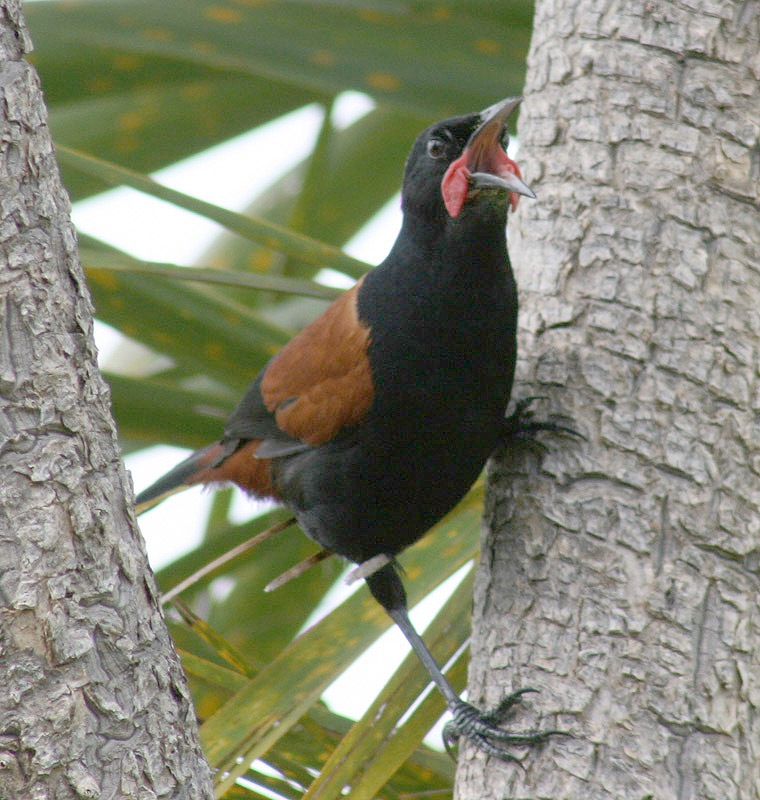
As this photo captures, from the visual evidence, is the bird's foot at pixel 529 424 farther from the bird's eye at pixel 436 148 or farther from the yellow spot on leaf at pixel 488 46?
the yellow spot on leaf at pixel 488 46

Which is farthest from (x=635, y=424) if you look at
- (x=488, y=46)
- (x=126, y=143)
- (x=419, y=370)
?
(x=126, y=143)

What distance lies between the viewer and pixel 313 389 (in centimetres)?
201

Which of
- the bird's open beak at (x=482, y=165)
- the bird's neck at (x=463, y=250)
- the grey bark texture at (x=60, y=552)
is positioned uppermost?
the bird's open beak at (x=482, y=165)

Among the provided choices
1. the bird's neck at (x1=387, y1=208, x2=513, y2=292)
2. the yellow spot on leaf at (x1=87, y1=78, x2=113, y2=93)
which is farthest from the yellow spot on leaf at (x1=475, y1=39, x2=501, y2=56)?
the yellow spot on leaf at (x1=87, y1=78, x2=113, y2=93)

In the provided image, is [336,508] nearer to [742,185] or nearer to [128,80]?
[742,185]

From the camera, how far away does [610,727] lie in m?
1.42

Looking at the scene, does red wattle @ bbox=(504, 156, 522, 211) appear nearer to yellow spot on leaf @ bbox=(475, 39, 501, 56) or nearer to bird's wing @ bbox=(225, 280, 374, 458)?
bird's wing @ bbox=(225, 280, 374, 458)

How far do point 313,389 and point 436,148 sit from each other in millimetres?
500

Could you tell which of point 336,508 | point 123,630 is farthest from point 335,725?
point 123,630

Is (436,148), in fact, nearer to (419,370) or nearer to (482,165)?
(482,165)

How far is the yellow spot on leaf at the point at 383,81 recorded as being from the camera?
7.84 feet

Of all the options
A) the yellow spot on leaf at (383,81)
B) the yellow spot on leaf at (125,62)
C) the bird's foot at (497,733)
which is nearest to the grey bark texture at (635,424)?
the bird's foot at (497,733)

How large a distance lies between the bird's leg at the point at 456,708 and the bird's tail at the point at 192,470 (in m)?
0.56

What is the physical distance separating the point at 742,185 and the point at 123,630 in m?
1.17
